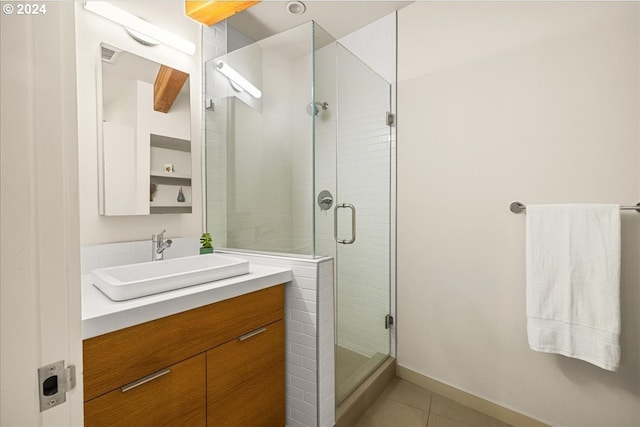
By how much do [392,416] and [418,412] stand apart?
6.5 inches

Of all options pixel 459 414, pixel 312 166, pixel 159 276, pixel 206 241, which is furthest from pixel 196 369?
pixel 459 414

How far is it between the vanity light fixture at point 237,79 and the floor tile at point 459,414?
2155 millimetres

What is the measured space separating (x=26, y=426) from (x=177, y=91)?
1.65m

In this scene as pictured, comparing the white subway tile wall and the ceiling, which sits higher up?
the ceiling

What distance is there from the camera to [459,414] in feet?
5.64

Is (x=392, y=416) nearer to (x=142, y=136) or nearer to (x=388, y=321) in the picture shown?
(x=388, y=321)

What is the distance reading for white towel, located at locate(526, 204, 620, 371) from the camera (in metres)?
1.29

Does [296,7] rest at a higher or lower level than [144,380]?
higher

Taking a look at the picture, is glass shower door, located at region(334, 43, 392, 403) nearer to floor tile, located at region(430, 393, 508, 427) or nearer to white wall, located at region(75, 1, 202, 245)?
floor tile, located at region(430, 393, 508, 427)

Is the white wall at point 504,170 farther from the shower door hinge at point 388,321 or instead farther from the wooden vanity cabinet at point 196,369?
the wooden vanity cabinet at point 196,369

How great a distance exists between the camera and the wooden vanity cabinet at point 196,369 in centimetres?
86

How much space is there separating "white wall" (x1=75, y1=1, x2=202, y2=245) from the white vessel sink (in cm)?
25

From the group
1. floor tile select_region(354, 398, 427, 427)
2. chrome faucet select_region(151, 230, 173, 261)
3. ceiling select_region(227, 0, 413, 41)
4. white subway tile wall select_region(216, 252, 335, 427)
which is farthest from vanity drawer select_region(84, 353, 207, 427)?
ceiling select_region(227, 0, 413, 41)

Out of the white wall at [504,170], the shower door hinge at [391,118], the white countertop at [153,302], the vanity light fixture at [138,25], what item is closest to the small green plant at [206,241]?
the white countertop at [153,302]
